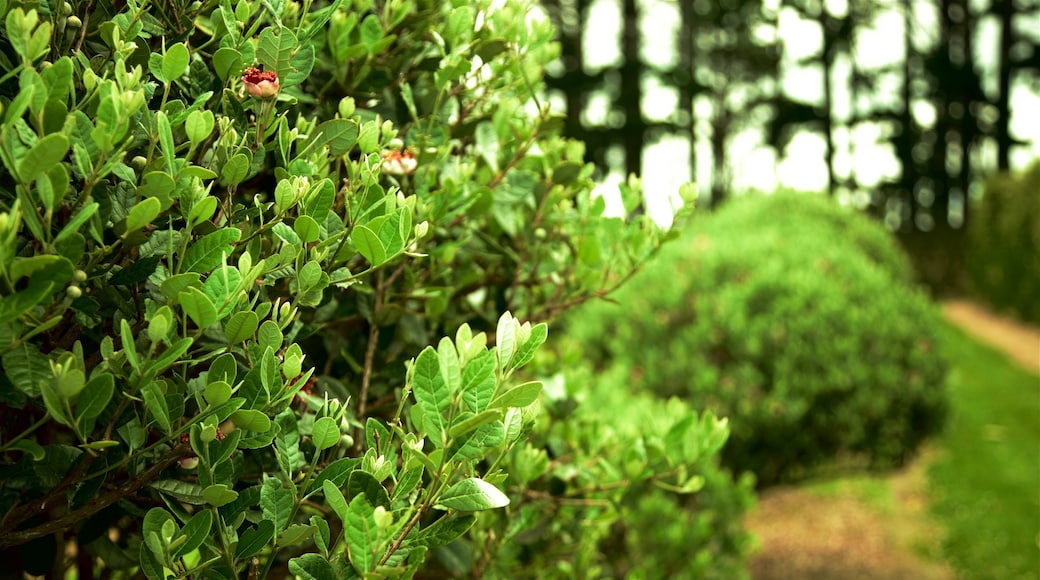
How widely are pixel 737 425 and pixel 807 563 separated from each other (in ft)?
9.07

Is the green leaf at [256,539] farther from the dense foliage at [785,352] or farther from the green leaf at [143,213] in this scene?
the dense foliage at [785,352]

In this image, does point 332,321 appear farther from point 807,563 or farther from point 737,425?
point 807,563

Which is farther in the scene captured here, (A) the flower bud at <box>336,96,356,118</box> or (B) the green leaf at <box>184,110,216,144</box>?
(A) the flower bud at <box>336,96,356,118</box>

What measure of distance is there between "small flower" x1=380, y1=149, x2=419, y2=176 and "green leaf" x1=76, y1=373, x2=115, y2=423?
71 centimetres

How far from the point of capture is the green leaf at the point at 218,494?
1.10 m

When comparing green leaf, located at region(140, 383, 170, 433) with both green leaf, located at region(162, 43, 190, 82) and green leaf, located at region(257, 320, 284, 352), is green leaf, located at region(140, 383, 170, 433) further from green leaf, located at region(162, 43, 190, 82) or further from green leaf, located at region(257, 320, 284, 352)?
green leaf, located at region(162, 43, 190, 82)

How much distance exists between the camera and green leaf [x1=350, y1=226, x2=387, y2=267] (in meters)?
1.13

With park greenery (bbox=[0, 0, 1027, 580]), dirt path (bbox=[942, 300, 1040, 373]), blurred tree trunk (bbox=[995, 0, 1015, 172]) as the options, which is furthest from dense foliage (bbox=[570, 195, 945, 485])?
blurred tree trunk (bbox=[995, 0, 1015, 172])

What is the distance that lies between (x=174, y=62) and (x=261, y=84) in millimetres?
139

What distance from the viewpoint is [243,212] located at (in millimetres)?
1303

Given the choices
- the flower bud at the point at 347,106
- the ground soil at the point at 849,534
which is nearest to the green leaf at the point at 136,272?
the flower bud at the point at 347,106

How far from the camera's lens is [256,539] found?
3.86 ft

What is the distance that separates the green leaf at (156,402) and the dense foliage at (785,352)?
4.73 m

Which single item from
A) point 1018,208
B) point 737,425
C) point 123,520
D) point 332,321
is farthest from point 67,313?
point 1018,208
